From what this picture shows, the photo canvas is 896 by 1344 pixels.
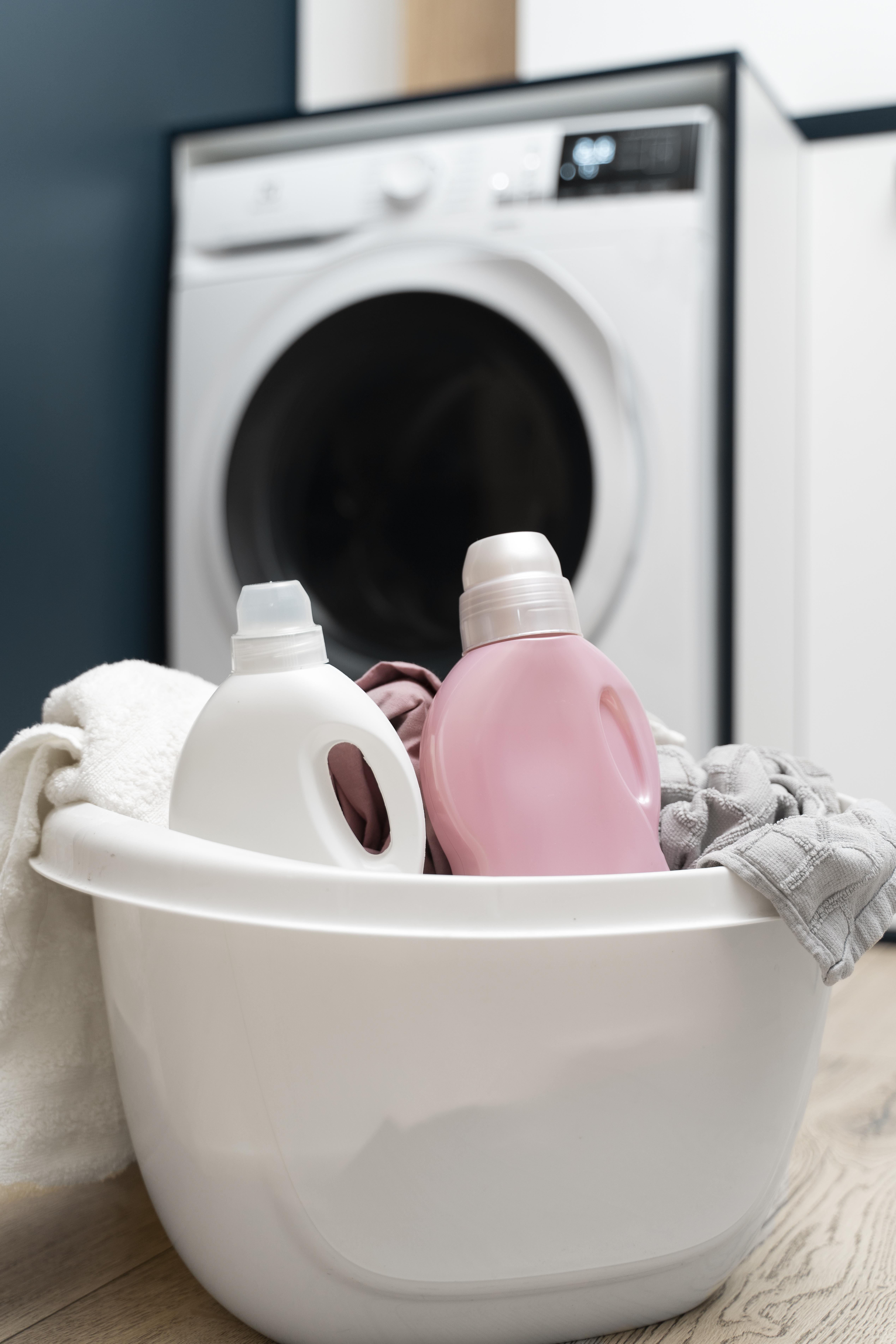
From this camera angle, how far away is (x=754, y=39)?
4.56 ft

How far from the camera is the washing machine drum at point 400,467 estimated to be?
1.10m

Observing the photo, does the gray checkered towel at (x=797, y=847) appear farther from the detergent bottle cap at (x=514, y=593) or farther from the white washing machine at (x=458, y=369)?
the white washing machine at (x=458, y=369)

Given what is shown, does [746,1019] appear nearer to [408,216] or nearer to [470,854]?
[470,854]

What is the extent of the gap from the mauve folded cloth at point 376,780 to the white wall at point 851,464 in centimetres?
86

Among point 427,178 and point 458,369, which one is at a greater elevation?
point 427,178

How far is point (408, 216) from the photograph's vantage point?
1.13 meters

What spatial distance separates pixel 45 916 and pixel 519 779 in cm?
24

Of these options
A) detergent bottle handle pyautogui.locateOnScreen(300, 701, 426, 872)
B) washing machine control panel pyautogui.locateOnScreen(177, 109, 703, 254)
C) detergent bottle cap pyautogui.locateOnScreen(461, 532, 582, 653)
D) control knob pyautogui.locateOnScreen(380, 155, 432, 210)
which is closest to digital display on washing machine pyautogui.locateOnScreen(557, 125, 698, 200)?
washing machine control panel pyautogui.locateOnScreen(177, 109, 703, 254)

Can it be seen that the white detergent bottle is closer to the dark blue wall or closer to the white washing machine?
the white washing machine

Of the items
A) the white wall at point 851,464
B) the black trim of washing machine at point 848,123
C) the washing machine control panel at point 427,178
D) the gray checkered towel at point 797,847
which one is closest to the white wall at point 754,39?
the black trim of washing machine at point 848,123

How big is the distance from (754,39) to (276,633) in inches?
52.1

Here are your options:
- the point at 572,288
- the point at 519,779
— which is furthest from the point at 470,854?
the point at 572,288

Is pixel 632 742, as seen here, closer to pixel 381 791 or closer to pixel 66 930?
pixel 381 791

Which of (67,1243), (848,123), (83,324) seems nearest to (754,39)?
(848,123)
